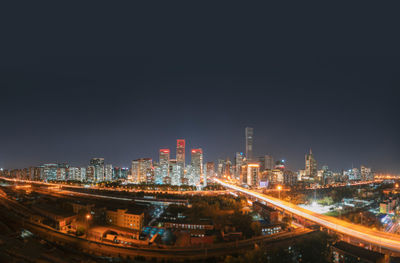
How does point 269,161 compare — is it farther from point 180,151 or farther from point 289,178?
point 180,151

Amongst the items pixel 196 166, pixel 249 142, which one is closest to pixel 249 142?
pixel 249 142

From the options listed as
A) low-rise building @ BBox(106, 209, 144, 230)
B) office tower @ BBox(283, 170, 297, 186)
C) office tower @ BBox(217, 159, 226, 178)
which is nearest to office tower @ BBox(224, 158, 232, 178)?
office tower @ BBox(217, 159, 226, 178)

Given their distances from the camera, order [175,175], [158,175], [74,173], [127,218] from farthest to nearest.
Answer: [74,173] < [158,175] < [175,175] < [127,218]

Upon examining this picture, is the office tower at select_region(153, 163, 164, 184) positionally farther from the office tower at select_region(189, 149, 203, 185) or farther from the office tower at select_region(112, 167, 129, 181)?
the office tower at select_region(112, 167, 129, 181)

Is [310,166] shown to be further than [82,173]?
Yes

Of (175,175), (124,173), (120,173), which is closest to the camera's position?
(175,175)

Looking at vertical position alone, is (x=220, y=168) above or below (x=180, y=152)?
below

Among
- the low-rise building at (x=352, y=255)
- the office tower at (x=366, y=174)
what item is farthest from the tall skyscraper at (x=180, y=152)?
the office tower at (x=366, y=174)

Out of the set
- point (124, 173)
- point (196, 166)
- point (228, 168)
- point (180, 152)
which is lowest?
point (124, 173)
